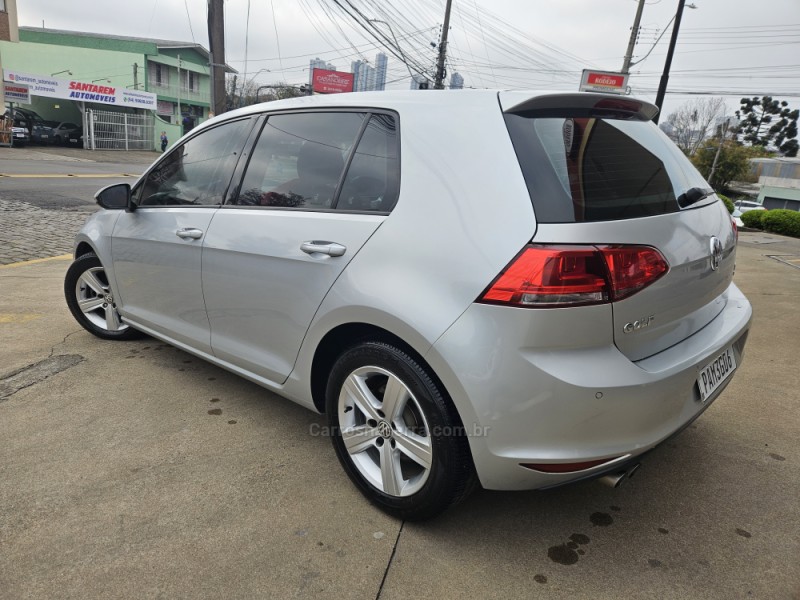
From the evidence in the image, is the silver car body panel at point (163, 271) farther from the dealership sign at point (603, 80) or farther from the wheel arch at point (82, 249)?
the dealership sign at point (603, 80)

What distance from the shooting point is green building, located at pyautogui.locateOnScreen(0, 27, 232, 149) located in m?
31.5

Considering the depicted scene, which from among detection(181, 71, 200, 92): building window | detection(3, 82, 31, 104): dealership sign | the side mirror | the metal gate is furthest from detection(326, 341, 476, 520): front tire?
detection(181, 71, 200, 92): building window

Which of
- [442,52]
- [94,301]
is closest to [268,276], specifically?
[94,301]

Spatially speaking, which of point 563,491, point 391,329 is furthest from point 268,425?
point 563,491

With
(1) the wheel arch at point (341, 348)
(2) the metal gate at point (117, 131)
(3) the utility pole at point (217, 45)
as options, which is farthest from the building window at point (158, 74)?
(1) the wheel arch at point (341, 348)

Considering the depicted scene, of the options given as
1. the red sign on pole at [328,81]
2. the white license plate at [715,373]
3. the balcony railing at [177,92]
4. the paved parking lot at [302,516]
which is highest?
the red sign on pole at [328,81]

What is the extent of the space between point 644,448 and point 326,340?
4.13 ft

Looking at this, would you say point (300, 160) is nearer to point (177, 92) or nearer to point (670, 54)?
point (670, 54)

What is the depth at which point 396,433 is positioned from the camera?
7.00 feet

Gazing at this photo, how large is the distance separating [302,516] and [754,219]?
1942 cm

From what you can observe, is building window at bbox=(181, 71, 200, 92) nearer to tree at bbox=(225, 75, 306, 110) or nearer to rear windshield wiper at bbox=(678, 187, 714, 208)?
tree at bbox=(225, 75, 306, 110)

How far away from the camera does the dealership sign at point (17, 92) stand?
30.3 meters

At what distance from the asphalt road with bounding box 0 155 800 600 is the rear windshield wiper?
1217mm

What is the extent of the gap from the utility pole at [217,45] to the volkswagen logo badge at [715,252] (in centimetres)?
1225
